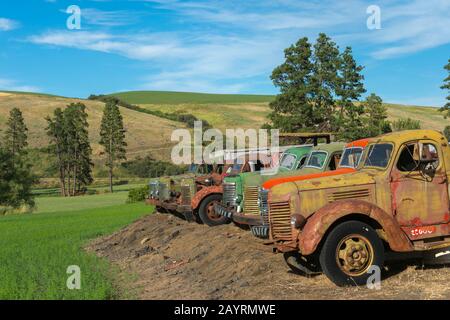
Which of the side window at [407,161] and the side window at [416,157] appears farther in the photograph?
the side window at [407,161]

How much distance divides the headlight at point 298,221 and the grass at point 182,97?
114 meters

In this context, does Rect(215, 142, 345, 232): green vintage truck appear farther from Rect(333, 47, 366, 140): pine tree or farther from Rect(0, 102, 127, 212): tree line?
Rect(0, 102, 127, 212): tree line

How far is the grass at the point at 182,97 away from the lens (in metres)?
127

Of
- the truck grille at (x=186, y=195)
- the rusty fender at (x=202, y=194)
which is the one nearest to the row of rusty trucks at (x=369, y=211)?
the rusty fender at (x=202, y=194)

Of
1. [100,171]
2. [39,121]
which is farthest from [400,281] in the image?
[39,121]

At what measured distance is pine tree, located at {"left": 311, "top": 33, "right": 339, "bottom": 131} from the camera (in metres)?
43.8

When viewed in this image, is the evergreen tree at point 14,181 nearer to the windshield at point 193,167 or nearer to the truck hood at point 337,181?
the windshield at point 193,167

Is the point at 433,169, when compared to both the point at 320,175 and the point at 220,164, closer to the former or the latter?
the point at 320,175

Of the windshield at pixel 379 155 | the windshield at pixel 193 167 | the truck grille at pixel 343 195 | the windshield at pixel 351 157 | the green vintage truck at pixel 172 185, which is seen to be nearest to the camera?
the truck grille at pixel 343 195

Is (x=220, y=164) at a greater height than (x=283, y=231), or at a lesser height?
greater

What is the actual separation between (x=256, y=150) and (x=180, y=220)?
4638 mm
